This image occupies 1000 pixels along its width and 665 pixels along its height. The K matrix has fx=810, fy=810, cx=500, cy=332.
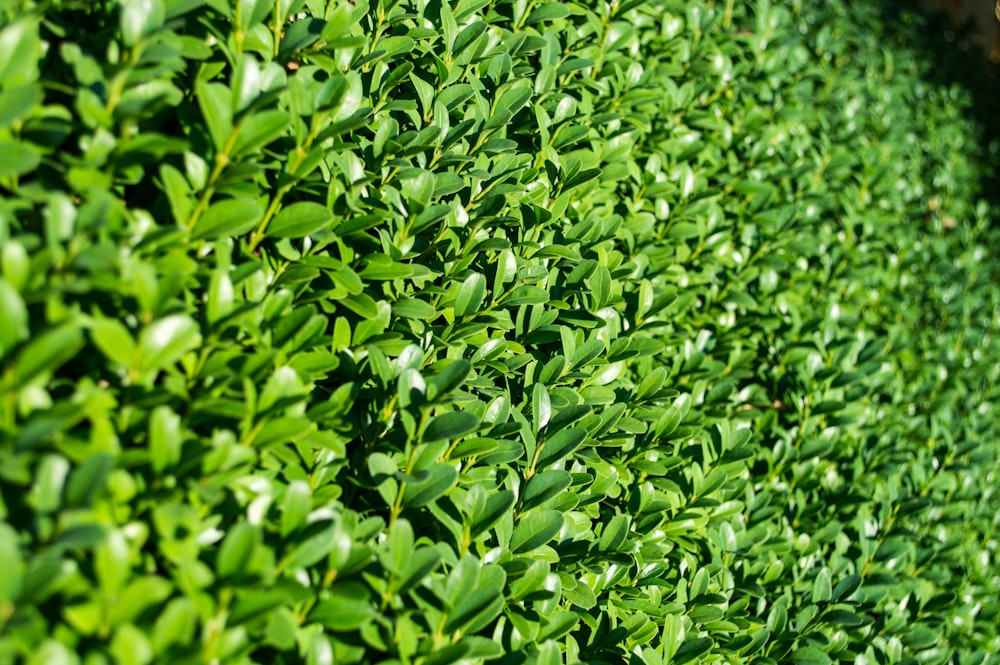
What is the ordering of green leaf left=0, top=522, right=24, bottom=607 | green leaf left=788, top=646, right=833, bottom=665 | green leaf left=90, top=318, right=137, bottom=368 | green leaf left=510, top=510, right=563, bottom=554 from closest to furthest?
green leaf left=0, top=522, right=24, bottom=607, green leaf left=90, top=318, right=137, bottom=368, green leaf left=510, top=510, right=563, bottom=554, green leaf left=788, top=646, right=833, bottom=665

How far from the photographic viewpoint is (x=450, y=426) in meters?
1.40

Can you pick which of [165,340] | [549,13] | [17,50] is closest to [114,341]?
[165,340]

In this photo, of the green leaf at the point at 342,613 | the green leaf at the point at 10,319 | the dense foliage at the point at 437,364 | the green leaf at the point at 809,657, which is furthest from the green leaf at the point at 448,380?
the green leaf at the point at 809,657

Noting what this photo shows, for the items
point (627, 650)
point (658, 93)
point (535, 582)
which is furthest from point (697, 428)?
point (658, 93)

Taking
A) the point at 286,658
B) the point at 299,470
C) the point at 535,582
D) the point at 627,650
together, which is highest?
the point at 299,470

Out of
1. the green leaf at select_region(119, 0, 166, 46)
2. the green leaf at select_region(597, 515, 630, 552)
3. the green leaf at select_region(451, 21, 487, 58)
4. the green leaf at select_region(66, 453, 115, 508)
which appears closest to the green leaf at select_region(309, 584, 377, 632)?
the green leaf at select_region(66, 453, 115, 508)

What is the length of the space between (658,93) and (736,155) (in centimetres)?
56

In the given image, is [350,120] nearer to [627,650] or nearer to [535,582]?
[535,582]

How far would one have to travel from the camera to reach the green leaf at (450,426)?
1379 mm

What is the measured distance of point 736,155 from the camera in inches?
115

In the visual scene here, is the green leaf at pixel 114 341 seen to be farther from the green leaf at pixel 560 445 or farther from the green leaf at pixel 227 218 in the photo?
the green leaf at pixel 560 445

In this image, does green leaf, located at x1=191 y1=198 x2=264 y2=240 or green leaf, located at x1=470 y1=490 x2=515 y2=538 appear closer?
green leaf, located at x1=191 y1=198 x2=264 y2=240

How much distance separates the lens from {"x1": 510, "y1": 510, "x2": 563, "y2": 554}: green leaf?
1522mm

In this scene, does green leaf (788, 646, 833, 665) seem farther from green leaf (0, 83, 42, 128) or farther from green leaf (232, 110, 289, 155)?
green leaf (0, 83, 42, 128)
